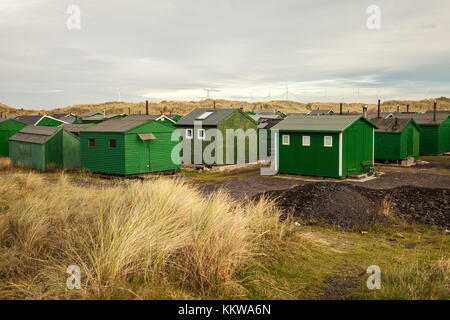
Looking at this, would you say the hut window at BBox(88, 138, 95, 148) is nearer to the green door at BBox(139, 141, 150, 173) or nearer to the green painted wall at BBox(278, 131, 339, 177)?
the green door at BBox(139, 141, 150, 173)

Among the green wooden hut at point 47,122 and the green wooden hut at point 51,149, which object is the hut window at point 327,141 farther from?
the green wooden hut at point 47,122

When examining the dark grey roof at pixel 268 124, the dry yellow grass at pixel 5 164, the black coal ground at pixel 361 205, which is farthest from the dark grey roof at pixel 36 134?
the black coal ground at pixel 361 205

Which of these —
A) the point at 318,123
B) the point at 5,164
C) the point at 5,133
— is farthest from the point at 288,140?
the point at 5,133

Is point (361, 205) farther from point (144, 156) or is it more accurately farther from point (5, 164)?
point (5, 164)

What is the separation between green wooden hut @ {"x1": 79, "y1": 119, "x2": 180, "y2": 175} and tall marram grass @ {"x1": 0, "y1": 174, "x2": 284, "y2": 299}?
521 inches

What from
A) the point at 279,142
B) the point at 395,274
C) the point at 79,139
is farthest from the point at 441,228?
the point at 79,139

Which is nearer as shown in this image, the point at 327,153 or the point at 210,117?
the point at 327,153

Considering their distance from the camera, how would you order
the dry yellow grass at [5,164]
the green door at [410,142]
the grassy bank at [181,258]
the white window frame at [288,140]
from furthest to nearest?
the green door at [410,142] < the dry yellow grass at [5,164] < the white window frame at [288,140] < the grassy bank at [181,258]

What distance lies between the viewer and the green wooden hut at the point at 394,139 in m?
28.0

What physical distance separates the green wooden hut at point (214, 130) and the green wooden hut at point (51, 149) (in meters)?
7.15

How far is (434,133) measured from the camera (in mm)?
33875

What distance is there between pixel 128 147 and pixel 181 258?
1620 centimetres
